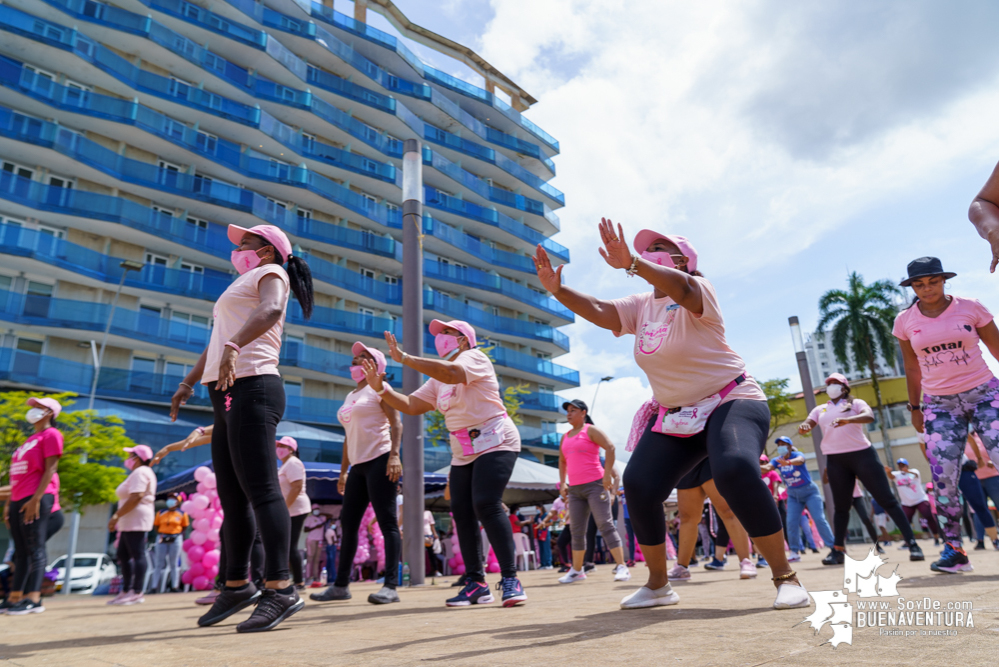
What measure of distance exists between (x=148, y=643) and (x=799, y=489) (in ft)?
27.5

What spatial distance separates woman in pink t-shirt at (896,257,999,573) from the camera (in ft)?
15.2

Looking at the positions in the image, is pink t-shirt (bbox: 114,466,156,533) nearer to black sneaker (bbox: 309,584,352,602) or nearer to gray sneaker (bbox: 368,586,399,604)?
black sneaker (bbox: 309,584,352,602)

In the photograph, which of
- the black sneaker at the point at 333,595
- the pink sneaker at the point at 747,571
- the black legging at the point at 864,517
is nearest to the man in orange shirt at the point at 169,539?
the black sneaker at the point at 333,595

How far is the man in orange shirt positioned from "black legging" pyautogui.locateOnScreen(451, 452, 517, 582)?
860cm

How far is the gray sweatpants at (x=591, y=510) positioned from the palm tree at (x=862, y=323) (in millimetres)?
38540

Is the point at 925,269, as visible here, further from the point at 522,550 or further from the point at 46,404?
the point at 522,550

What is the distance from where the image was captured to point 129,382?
24.4 meters

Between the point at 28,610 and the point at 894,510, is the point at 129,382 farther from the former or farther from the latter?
the point at 894,510

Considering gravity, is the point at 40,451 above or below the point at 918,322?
below

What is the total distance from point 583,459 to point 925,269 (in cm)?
396

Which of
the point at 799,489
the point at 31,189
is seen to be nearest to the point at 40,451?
the point at 799,489

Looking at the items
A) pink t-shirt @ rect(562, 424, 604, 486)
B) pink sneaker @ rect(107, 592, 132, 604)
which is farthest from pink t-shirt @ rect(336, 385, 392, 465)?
pink sneaker @ rect(107, 592, 132, 604)

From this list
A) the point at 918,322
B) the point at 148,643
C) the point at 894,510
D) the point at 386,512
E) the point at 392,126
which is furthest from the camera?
the point at 392,126

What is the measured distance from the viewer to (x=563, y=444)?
7.78 m
